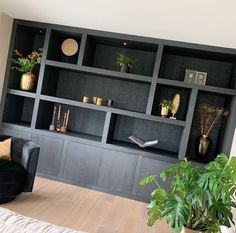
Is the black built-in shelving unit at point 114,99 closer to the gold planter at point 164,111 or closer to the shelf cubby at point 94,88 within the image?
the shelf cubby at point 94,88

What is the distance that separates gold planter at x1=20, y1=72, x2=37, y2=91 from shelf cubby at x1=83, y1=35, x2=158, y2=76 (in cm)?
89

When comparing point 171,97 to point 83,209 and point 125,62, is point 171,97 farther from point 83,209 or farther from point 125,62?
point 83,209

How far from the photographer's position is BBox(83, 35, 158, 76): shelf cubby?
4207 millimetres

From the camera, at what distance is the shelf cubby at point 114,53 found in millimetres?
4207

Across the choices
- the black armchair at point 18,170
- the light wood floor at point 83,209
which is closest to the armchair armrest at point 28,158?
the black armchair at point 18,170

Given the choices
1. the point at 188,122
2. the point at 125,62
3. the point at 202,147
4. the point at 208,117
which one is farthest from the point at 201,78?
the point at 125,62

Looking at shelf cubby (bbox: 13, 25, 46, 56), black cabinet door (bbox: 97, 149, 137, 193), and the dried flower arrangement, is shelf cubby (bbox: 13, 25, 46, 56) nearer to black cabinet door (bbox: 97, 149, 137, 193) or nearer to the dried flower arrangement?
black cabinet door (bbox: 97, 149, 137, 193)

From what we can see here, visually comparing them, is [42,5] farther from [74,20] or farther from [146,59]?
[146,59]

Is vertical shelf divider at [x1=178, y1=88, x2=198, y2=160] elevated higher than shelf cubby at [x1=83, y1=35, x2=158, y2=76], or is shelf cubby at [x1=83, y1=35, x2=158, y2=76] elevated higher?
shelf cubby at [x1=83, y1=35, x2=158, y2=76]

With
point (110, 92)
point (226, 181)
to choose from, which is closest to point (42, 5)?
point (110, 92)

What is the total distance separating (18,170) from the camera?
3.07 metres

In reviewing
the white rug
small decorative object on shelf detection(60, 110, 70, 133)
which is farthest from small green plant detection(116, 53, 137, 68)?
the white rug

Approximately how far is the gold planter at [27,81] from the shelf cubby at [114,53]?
893 mm

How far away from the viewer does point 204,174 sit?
188cm
